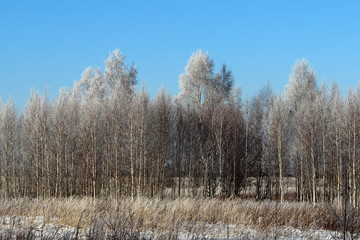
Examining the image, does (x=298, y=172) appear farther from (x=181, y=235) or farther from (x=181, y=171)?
(x=181, y=235)

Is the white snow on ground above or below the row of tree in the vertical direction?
below

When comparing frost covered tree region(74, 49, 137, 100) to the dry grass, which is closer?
the dry grass

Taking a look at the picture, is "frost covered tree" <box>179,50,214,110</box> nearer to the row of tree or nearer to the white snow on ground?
the row of tree

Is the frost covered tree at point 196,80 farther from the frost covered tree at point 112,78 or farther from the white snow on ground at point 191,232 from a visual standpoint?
the white snow on ground at point 191,232

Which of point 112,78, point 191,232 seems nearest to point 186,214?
point 191,232

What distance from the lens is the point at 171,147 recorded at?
3412 cm

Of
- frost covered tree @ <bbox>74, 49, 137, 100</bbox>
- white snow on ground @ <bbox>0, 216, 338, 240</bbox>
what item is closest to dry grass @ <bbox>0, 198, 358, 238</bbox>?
white snow on ground @ <bbox>0, 216, 338, 240</bbox>

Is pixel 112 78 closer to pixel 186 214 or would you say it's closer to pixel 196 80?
pixel 196 80

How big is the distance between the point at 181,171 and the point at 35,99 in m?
11.2

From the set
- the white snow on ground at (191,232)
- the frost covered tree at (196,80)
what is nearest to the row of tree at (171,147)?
the frost covered tree at (196,80)

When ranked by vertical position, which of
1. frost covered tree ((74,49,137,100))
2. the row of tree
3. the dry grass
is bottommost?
the dry grass

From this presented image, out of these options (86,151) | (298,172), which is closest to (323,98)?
(298,172)

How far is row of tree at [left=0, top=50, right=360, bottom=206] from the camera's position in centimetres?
2827

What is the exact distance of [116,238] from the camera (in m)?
7.04
